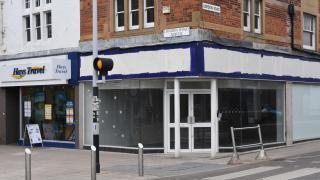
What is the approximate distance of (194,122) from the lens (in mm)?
18109

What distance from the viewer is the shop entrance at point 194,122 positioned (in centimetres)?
1811

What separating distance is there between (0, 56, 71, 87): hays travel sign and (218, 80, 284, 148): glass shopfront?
20.1ft

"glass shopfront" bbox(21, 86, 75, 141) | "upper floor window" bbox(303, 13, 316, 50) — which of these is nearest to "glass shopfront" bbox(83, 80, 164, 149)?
"glass shopfront" bbox(21, 86, 75, 141)

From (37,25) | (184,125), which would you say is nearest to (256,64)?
(184,125)

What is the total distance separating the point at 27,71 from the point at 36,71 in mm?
680

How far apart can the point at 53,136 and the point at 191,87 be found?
278 inches

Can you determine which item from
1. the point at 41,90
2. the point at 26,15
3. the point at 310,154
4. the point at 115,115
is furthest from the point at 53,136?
the point at 310,154

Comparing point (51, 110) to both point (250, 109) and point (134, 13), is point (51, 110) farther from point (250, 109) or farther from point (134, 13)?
point (250, 109)

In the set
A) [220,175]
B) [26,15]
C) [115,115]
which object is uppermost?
[26,15]

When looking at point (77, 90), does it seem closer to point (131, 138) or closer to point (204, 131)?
point (131, 138)

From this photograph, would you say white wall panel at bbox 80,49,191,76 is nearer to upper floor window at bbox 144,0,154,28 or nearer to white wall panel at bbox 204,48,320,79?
white wall panel at bbox 204,48,320,79

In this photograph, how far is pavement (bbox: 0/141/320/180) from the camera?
1378 centimetres

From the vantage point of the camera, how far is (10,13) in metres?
23.7

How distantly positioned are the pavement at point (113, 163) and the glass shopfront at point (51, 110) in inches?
40.4
